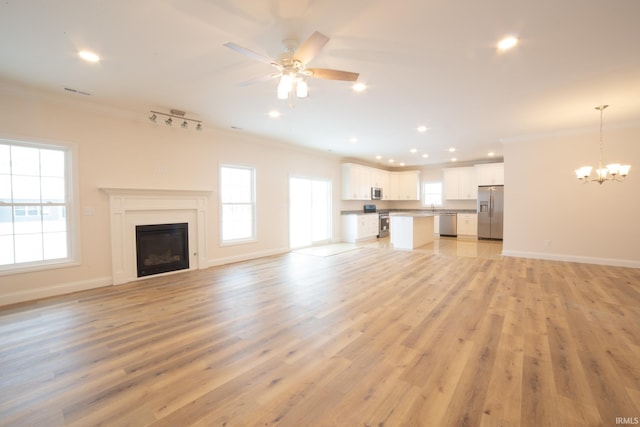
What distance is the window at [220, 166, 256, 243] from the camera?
19.8 ft

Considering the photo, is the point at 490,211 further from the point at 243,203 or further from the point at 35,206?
the point at 35,206

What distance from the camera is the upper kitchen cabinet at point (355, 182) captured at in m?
8.99

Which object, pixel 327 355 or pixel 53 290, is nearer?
pixel 327 355

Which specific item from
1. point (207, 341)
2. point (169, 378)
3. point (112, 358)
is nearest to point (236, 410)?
point (169, 378)

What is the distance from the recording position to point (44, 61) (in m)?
2.98

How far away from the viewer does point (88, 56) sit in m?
2.89

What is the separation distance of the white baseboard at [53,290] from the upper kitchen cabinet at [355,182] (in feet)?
21.4

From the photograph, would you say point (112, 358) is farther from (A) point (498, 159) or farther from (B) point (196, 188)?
(A) point (498, 159)

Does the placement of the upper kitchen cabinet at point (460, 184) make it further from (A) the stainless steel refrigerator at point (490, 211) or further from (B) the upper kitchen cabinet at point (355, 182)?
(B) the upper kitchen cabinet at point (355, 182)

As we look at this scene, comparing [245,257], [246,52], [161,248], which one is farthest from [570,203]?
[161,248]

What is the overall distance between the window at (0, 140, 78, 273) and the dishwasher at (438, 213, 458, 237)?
32.9 feet

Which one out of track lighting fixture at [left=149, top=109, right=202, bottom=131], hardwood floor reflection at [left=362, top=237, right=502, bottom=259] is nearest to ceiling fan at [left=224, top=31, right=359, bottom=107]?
track lighting fixture at [left=149, top=109, right=202, bottom=131]

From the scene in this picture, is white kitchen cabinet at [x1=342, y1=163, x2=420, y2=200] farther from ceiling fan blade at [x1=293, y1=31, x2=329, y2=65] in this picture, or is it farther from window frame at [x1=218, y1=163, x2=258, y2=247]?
ceiling fan blade at [x1=293, y1=31, x2=329, y2=65]

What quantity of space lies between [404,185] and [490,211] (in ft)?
10.8
